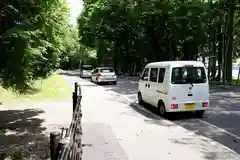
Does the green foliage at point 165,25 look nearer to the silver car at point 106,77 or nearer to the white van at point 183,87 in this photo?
the silver car at point 106,77

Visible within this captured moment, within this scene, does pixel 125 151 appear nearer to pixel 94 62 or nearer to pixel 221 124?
pixel 221 124

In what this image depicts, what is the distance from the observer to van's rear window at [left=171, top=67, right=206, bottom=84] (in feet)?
35.9

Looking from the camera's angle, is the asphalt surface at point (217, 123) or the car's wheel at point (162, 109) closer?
the asphalt surface at point (217, 123)

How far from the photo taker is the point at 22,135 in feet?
29.6

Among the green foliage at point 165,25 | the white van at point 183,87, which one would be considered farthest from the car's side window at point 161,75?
the green foliage at point 165,25

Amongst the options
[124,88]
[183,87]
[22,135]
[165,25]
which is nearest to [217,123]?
[183,87]

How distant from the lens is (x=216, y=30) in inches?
1309

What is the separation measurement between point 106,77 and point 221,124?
69.6ft

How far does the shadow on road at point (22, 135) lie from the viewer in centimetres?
740

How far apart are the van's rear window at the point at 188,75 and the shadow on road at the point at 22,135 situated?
190 inches

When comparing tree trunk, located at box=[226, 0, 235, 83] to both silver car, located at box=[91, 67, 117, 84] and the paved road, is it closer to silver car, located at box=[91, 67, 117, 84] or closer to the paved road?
silver car, located at box=[91, 67, 117, 84]

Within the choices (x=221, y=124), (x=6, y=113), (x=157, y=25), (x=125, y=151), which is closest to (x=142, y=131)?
(x=125, y=151)

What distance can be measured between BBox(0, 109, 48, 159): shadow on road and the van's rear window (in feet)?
15.8

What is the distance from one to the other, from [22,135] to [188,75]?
5899 mm
